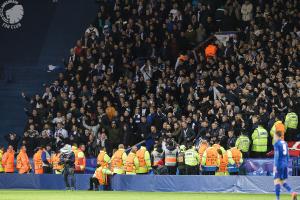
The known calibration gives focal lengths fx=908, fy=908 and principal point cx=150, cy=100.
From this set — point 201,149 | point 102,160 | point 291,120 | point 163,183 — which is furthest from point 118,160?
point 291,120

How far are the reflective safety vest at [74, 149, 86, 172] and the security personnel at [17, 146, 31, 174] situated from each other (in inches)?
108

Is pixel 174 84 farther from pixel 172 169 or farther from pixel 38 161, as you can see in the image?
pixel 38 161

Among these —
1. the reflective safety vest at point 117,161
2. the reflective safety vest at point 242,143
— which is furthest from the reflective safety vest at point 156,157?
the reflective safety vest at point 242,143

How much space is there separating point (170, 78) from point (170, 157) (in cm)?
568

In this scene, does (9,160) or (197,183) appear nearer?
(197,183)

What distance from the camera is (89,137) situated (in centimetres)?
4103

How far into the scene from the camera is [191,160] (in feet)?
119

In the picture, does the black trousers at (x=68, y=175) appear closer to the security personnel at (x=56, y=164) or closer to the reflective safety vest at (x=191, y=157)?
the security personnel at (x=56, y=164)

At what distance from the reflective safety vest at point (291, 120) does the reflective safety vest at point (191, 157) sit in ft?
A: 12.4

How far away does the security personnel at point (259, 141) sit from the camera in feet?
115

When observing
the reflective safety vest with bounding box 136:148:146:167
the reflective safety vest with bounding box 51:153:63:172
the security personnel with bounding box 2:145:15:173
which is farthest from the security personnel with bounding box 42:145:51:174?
the reflective safety vest with bounding box 136:148:146:167

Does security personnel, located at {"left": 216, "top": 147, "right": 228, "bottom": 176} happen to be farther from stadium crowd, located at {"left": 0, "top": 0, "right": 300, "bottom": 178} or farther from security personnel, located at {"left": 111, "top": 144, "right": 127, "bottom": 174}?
security personnel, located at {"left": 111, "top": 144, "right": 127, "bottom": 174}

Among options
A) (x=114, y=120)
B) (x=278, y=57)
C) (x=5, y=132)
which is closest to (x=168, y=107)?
(x=114, y=120)

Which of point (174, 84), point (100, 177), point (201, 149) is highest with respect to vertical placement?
point (174, 84)
